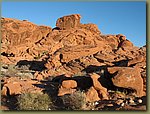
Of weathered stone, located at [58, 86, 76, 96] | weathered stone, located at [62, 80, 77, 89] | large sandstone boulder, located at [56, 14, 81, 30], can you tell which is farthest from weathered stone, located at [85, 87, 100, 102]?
large sandstone boulder, located at [56, 14, 81, 30]

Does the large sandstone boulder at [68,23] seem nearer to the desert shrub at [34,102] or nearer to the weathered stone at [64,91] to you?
the weathered stone at [64,91]

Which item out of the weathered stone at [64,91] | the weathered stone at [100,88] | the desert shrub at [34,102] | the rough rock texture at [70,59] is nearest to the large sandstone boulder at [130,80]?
the rough rock texture at [70,59]

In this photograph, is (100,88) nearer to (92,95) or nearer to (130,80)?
(92,95)

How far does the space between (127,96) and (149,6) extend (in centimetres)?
266

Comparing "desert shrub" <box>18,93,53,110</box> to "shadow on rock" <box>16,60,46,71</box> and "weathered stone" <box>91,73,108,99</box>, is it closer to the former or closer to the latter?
"weathered stone" <box>91,73,108,99</box>

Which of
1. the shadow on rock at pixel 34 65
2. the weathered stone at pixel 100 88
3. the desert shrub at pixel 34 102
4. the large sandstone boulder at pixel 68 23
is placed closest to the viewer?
the desert shrub at pixel 34 102

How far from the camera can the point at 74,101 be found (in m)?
7.27

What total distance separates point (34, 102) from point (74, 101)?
40.1 inches

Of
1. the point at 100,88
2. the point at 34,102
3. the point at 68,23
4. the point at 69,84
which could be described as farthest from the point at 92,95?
the point at 68,23

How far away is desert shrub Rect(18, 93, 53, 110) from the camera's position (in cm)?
706

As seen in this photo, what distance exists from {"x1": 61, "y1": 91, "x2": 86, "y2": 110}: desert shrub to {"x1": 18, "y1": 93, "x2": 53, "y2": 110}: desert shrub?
1.26ft

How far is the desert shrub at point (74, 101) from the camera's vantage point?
23.3 feet

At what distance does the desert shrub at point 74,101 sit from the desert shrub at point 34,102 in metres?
0.38

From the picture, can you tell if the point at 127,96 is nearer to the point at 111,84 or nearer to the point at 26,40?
the point at 111,84
